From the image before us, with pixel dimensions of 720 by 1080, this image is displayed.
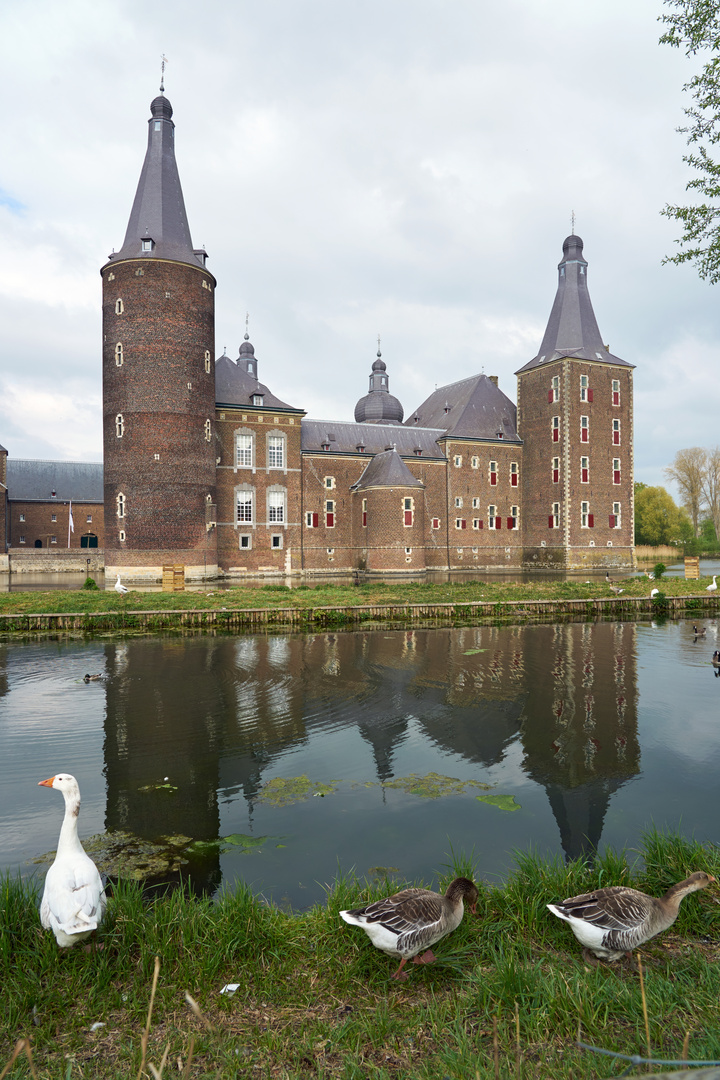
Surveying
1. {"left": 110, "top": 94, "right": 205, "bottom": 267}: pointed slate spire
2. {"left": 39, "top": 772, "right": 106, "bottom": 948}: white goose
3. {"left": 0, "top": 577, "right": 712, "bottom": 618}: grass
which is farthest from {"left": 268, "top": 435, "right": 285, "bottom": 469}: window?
{"left": 39, "top": 772, "right": 106, "bottom": 948}: white goose

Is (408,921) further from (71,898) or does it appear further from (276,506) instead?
(276,506)

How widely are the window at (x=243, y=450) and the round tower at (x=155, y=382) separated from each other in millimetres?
5293

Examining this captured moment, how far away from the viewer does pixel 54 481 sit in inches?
2346

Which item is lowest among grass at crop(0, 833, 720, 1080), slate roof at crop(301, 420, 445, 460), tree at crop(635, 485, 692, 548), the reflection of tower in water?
the reflection of tower in water

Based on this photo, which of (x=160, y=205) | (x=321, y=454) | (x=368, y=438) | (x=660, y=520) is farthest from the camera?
(x=660, y=520)

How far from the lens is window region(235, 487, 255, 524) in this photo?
4066 cm

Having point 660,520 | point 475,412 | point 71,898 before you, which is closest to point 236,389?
point 475,412

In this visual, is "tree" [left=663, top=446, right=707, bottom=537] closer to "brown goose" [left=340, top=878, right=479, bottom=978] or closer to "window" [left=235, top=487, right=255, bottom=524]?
"window" [left=235, top=487, right=255, bottom=524]

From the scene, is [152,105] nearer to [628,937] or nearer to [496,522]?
[496,522]

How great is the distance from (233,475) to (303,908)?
1464 inches

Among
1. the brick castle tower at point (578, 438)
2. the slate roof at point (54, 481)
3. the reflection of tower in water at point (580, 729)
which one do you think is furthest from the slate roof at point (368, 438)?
the reflection of tower in water at point (580, 729)

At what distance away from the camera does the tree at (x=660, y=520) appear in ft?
228

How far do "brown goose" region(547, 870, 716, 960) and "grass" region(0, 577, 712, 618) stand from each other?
51.1 feet

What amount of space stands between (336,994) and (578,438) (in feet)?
158
